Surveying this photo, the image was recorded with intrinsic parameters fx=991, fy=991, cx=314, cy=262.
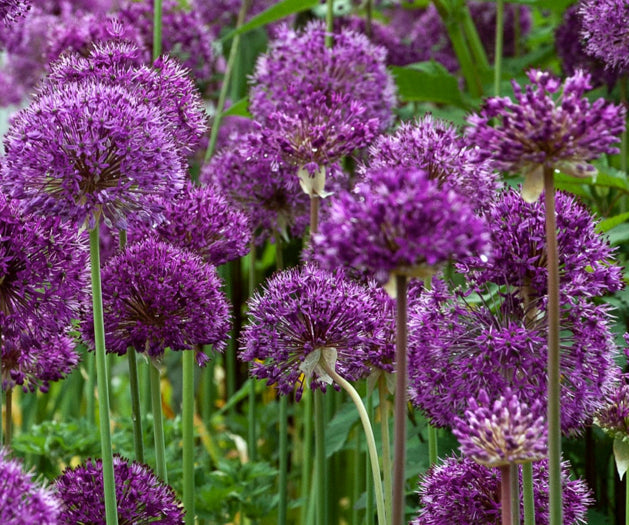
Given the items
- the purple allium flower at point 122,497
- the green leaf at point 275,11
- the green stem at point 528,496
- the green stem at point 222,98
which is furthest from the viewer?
the green stem at point 222,98

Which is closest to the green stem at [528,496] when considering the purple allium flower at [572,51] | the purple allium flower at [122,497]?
the purple allium flower at [122,497]

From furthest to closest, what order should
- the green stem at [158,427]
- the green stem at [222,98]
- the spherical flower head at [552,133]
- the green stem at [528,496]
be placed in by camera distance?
the green stem at [222,98]
the green stem at [158,427]
the green stem at [528,496]
the spherical flower head at [552,133]

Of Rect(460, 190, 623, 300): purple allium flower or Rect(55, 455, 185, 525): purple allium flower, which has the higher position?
Rect(460, 190, 623, 300): purple allium flower

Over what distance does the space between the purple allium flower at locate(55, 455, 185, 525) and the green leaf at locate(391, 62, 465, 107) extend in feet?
4.16

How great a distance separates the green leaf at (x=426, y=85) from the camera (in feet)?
7.47

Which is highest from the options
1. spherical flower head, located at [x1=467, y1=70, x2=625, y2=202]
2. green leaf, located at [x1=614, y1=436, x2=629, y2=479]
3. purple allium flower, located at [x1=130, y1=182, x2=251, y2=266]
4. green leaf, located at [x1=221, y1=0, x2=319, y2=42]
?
green leaf, located at [x1=221, y1=0, x2=319, y2=42]

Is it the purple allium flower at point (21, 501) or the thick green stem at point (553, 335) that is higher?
the thick green stem at point (553, 335)

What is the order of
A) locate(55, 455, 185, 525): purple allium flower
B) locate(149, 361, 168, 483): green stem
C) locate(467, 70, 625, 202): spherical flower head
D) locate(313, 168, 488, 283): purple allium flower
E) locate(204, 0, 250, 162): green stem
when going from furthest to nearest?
locate(204, 0, 250, 162): green stem → locate(149, 361, 168, 483): green stem → locate(55, 455, 185, 525): purple allium flower → locate(467, 70, 625, 202): spherical flower head → locate(313, 168, 488, 283): purple allium flower

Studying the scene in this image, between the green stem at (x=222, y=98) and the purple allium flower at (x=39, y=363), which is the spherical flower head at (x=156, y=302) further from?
the green stem at (x=222, y=98)

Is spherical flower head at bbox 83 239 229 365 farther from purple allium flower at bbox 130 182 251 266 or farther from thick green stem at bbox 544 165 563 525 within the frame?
thick green stem at bbox 544 165 563 525

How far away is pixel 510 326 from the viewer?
3.83ft

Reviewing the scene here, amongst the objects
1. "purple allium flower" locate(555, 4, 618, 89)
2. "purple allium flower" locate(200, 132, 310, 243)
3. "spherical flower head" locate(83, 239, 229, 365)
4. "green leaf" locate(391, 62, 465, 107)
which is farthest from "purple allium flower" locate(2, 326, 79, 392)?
"purple allium flower" locate(555, 4, 618, 89)

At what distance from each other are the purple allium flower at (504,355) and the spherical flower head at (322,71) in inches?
32.2

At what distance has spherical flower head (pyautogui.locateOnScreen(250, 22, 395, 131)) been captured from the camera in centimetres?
197
